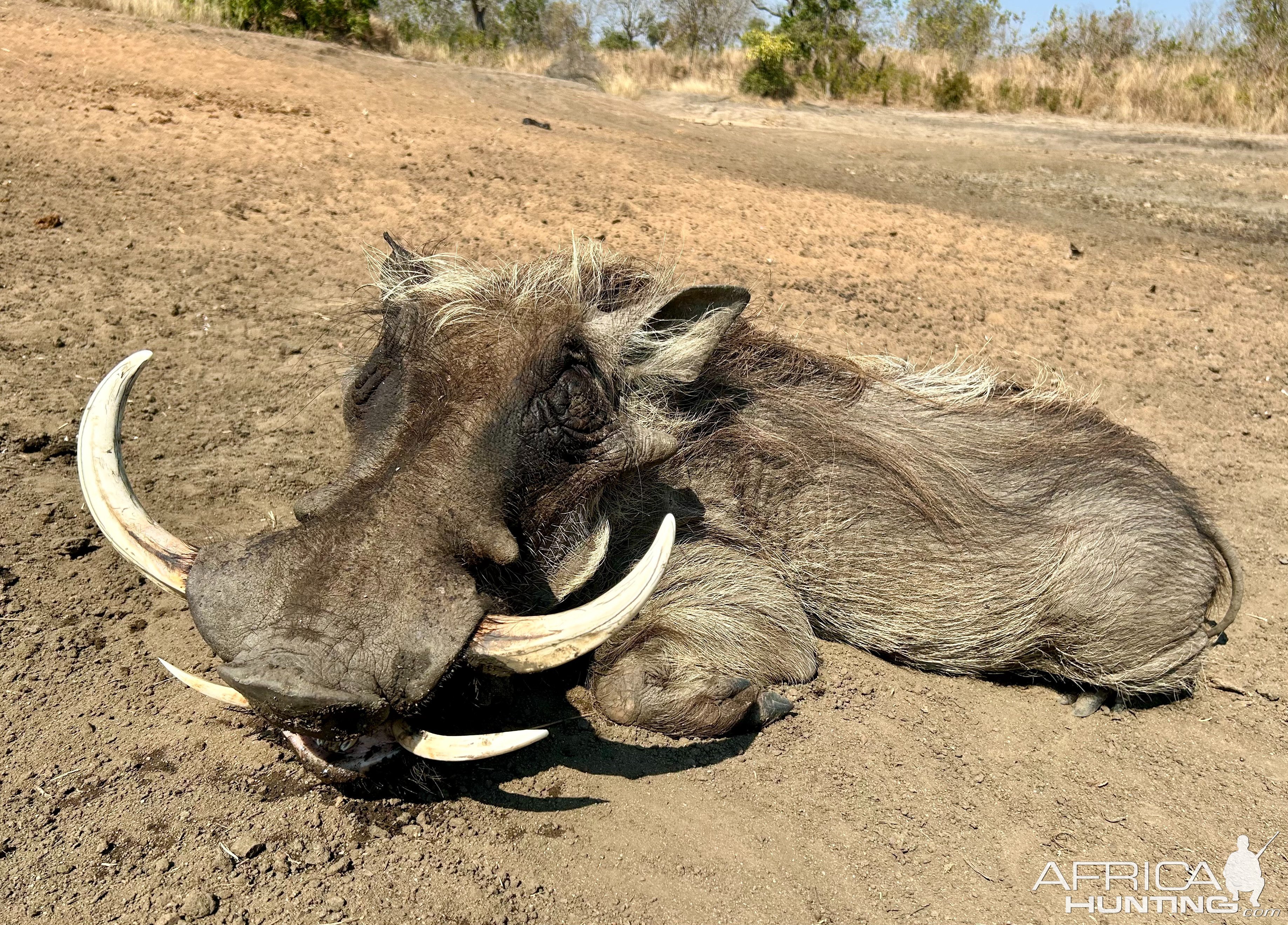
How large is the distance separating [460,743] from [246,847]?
560 mm

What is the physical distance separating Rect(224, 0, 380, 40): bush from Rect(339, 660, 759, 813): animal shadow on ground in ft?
35.5

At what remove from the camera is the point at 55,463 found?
349 centimetres

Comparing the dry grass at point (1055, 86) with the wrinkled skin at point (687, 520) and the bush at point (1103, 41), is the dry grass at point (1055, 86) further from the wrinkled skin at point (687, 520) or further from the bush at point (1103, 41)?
the wrinkled skin at point (687, 520)

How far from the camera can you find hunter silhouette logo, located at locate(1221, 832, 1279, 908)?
257 centimetres

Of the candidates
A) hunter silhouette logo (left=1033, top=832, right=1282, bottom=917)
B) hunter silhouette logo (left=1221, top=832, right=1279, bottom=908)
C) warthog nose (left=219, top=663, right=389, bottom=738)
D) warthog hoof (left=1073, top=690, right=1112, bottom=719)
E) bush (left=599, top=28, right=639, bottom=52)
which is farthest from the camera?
bush (left=599, top=28, right=639, bottom=52)

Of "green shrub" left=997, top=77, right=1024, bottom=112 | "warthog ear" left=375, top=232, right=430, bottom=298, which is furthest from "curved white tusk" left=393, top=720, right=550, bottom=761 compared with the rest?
"green shrub" left=997, top=77, right=1024, bottom=112

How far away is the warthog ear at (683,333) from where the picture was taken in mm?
2943

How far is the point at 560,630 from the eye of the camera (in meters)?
2.16

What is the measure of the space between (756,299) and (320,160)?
309 centimetres

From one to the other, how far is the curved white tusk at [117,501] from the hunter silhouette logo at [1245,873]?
276 centimetres

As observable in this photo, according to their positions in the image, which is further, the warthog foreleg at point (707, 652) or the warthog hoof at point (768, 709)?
the warthog hoof at point (768, 709)

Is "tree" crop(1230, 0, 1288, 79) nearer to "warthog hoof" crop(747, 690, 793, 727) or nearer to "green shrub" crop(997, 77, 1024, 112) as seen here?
"green shrub" crop(997, 77, 1024, 112)

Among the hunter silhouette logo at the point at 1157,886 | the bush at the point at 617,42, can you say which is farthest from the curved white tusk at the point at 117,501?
the bush at the point at 617,42

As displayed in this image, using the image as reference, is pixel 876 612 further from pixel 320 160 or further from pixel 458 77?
pixel 458 77
